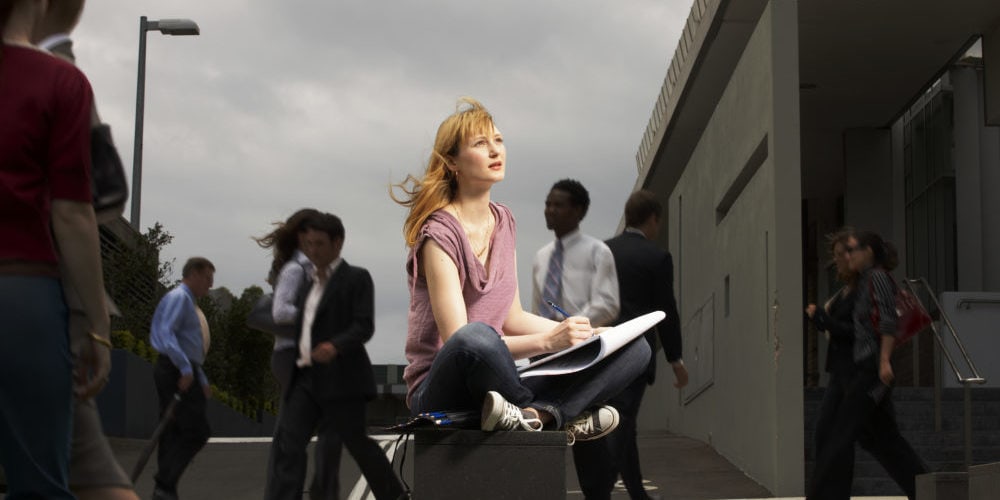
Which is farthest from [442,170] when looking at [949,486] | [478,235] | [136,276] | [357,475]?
[136,276]

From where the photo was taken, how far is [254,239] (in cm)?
833

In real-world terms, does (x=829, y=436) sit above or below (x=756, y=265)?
below

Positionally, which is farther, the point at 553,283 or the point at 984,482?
the point at 553,283

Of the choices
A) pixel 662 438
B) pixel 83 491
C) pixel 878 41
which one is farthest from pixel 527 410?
pixel 662 438

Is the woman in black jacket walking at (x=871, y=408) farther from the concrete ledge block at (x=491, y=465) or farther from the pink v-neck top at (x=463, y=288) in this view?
the concrete ledge block at (x=491, y=465)

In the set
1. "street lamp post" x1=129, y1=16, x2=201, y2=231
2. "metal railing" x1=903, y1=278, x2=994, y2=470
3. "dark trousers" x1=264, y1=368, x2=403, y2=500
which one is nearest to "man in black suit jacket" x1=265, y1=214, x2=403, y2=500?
"dark trousers" x1=264, y1=368, x2=403, y2=500

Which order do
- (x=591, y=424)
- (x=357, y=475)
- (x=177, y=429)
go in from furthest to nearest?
(x=357, y=475), (x=177, y=429), (x=591, y=424)

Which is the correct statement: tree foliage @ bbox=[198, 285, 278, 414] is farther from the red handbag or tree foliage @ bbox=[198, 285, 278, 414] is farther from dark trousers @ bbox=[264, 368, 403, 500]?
the red handbag

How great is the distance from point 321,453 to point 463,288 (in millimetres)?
2852

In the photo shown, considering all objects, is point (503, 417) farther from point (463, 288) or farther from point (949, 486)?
point (949, 486)

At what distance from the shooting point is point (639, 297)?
27.0ft

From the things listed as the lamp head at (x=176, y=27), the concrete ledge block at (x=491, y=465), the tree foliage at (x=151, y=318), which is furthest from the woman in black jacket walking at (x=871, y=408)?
the lamp head at (x=176, y=27)

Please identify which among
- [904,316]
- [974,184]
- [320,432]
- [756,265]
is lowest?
[320,432]

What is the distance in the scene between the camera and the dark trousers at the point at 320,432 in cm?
759
